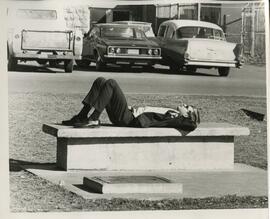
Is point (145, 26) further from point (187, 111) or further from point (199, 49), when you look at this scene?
point (187, 111)

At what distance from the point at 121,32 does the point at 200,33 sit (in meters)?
0.37

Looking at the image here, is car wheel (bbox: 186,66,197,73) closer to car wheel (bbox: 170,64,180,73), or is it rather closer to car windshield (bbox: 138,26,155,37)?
car wheel (bbox: 170,64,180,73)

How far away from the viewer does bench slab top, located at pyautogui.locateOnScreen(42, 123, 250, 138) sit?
4.00 m

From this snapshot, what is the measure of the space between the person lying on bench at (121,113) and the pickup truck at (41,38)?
195 mm

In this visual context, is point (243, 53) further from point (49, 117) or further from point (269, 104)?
point (49, 117)

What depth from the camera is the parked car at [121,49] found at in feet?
13.6

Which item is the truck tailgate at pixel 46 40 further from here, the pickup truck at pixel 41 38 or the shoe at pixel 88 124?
the shoe at pixel 88 124

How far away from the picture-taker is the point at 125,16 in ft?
13.3

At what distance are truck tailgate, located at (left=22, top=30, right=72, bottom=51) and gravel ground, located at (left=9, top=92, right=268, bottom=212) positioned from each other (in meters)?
0.22

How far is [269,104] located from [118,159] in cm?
71

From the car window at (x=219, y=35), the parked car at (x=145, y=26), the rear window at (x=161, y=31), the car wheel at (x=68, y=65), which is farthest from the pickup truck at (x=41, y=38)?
the car window at (x=219, y=35)

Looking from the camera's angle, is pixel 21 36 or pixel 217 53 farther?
pixel 217 53

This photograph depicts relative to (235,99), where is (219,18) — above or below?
above

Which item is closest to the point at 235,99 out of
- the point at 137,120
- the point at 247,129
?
the point at 247,129
